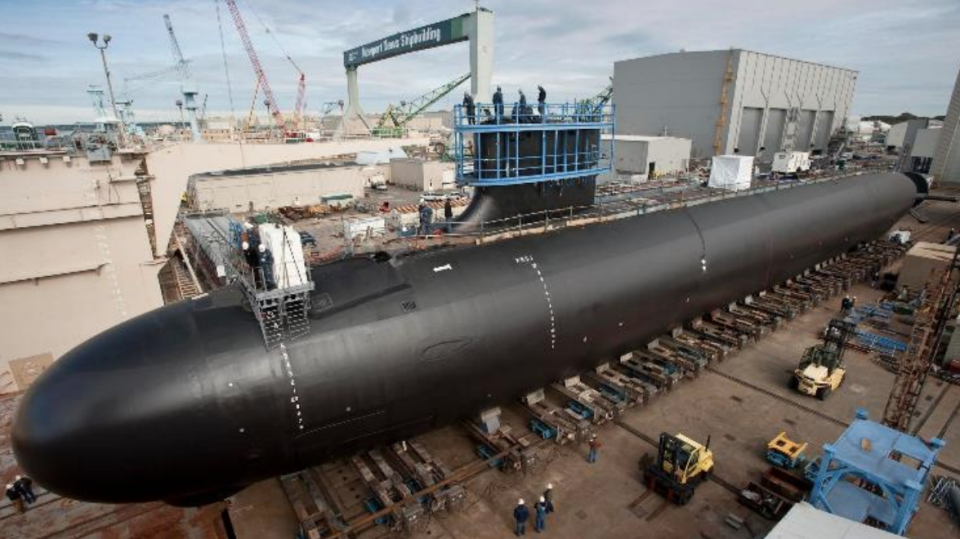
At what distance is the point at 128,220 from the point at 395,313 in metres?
13.1

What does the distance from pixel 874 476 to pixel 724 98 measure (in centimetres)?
4781

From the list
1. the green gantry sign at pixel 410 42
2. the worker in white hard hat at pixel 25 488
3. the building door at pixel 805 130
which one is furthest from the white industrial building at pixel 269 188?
the building door at pixel 805 130

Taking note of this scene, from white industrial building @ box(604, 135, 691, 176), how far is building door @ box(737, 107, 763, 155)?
8860mm

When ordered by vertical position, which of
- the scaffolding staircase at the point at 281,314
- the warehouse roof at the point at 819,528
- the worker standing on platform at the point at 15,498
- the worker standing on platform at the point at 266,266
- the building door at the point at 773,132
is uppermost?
the building door at the point at 773,132

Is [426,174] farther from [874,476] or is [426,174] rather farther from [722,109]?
[874,476]

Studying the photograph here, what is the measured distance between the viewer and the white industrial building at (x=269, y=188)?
36500 millimetres

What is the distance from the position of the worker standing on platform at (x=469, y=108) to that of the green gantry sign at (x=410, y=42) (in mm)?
41044

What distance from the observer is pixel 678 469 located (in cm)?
1064

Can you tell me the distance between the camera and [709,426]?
13.1 metres

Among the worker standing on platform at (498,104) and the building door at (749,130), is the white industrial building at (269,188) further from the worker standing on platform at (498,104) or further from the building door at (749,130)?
the building door at (749,130)

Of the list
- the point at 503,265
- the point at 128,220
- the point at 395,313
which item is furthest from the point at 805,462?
the point at 128,220

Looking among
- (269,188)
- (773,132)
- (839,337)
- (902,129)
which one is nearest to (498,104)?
(839,337)

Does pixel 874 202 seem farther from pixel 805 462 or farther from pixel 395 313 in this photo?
pixel 395 313

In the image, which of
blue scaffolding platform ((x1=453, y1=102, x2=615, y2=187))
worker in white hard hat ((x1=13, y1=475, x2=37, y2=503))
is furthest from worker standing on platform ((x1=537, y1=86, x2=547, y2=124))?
worker in white hard hat ((x1=13, y1=475, x2=37, y2=503))
